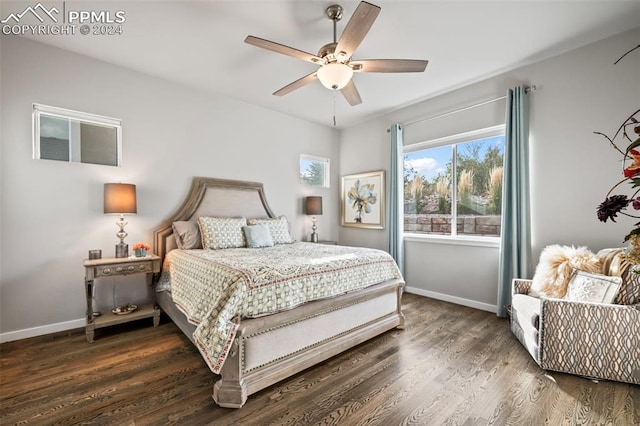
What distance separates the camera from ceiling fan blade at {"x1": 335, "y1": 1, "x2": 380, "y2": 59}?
1.81 meters

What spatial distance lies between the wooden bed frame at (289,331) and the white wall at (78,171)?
49cm

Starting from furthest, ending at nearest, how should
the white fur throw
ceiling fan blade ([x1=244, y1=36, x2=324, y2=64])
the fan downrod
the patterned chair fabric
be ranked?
the white fur throw < the fan downrod < ceiling fan blade ([x1=244, y1=36, x2=324, y2=64]) < the patterned chair fabric

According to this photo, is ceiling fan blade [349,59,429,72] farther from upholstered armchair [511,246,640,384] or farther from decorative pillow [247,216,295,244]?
decorative pillow [247,216,295,244]

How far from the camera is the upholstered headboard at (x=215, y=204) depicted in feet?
11.6

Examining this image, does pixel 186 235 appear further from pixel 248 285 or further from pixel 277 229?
pixel 248 285

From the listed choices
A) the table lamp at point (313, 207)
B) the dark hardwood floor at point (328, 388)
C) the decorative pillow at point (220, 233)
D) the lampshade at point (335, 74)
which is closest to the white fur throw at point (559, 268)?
the dark hardwood floor at point (328, 388)

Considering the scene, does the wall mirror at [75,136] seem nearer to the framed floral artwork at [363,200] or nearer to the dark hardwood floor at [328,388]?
the dark hardwood floor at [328,388]

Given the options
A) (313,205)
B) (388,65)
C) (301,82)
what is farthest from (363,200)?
(388,65)

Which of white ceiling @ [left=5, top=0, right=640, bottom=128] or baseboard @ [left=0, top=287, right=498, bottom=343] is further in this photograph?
baseboard @ [left=0, top=287, right=498, bottom=343]

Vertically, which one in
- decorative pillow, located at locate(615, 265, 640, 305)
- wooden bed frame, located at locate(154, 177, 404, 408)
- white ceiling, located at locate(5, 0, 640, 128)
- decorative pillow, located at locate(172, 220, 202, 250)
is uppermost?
white ceiling, located at locate(5, 0, 640, 128)

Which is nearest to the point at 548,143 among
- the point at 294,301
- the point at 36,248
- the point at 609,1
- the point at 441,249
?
the point at 609,1

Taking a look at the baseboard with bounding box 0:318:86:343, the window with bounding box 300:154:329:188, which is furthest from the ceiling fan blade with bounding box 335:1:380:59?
the baseboard with bounding box 0:318:86:343

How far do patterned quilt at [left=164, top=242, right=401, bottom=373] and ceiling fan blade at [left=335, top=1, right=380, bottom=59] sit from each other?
1780 millimetres

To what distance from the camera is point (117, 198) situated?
2990 millimetres
